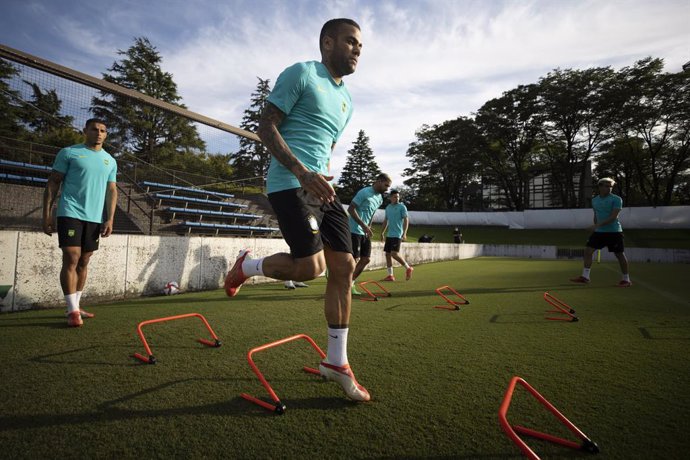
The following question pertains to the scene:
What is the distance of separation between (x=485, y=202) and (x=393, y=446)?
55.7 meters

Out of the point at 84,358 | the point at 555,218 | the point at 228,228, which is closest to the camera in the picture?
the point at 84,358

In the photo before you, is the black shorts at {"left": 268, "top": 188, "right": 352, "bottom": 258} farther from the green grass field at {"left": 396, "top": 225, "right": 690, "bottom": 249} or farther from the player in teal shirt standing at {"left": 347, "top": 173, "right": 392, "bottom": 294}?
the green grass field at {"left": 396, "top": 225, "right": 690, "bottom": 249}

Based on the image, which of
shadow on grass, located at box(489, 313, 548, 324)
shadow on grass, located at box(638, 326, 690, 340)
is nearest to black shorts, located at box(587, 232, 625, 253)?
shadow on grass, located at box(638, 326, 690, 340)

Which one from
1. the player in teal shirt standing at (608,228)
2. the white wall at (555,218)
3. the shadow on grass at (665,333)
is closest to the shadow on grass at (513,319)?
the shadow on grass at (665,333)

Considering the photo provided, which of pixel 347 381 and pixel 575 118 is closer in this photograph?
pixel 347 381

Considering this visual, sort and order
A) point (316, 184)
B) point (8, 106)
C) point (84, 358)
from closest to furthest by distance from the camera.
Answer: point (316, 184) → point (84, 358) → point (8, 106)

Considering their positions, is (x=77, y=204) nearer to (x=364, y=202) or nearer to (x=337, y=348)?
(x=337, y=348)

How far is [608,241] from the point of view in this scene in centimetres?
791

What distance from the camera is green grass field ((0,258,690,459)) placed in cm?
160

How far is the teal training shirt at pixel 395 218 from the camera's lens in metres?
9.03

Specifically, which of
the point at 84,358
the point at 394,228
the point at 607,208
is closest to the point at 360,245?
the point at 394,228

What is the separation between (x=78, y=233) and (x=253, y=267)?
2570 millimetres

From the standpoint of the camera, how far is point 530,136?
139ft

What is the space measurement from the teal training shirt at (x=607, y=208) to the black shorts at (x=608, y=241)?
0.29 feet
